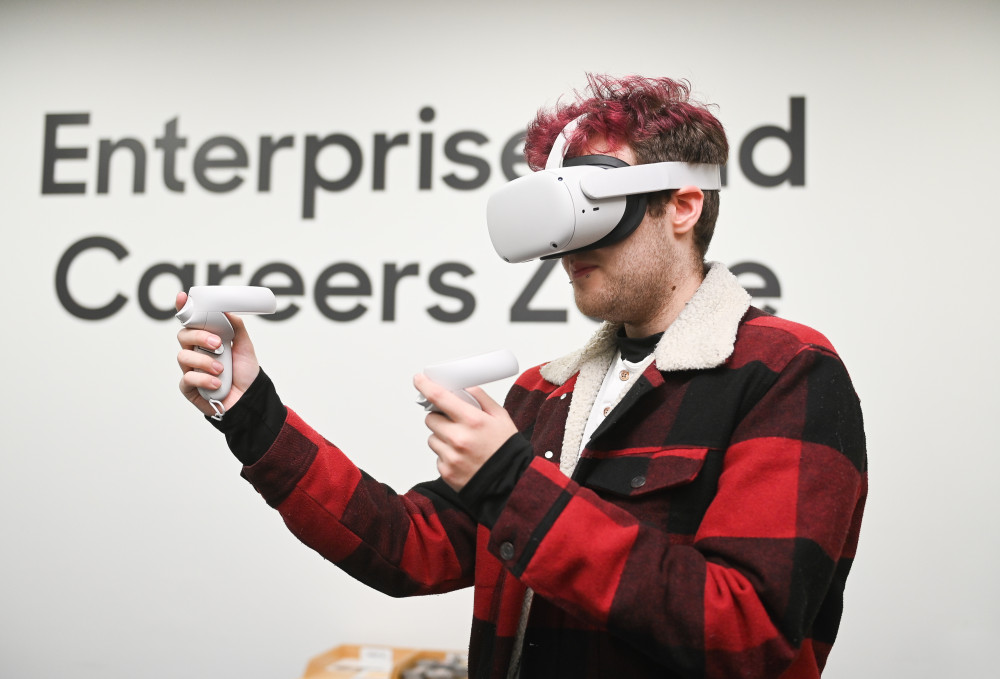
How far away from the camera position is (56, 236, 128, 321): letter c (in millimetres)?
2770

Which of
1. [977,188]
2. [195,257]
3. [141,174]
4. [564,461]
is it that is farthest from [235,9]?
[977,188]

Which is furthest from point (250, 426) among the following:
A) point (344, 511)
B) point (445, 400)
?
point (445, 400)

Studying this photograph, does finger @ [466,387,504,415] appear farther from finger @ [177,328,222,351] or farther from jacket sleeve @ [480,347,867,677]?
finger @ [177,328,222,351]

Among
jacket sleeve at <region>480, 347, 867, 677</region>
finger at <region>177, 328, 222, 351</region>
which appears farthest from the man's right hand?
jacket sleeve at <region>480, 347, 867, 677</region>

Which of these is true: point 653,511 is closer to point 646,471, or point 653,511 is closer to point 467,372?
point 646,471

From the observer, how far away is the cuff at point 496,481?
88 centimetres

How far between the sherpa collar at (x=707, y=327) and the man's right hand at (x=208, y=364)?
1.96 feet

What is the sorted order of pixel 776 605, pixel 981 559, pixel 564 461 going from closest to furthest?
pixel 776 605
pixel 564 461
pixel 981 559

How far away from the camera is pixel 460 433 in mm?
886

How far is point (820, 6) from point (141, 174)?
2384 mm

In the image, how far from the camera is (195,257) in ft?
8.97

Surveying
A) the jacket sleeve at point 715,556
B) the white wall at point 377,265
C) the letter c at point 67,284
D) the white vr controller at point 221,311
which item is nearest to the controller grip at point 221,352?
the white vr controller at point 221,311

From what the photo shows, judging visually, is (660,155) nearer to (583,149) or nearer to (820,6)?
(583,149)

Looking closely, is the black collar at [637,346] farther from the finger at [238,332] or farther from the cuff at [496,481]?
the finger at [238,332]
